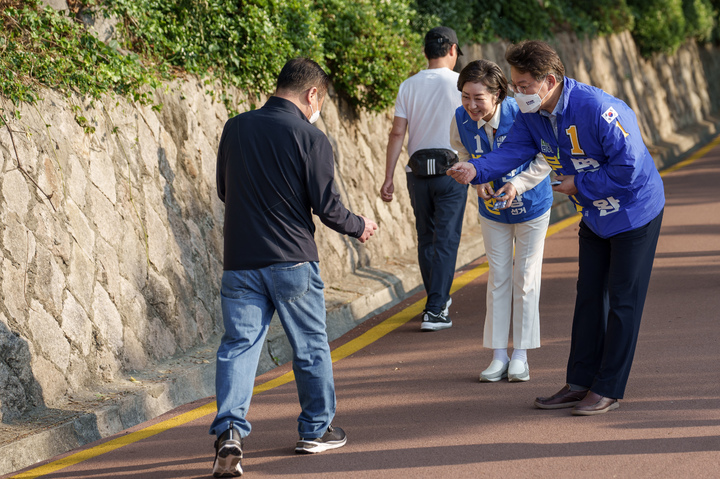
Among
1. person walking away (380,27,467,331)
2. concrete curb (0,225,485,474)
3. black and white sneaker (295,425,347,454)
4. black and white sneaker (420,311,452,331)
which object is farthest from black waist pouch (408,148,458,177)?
black and white sneaker (295,425,347,454)

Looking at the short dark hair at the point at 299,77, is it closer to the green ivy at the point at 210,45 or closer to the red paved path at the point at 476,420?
the red paved path at the point at 476,420

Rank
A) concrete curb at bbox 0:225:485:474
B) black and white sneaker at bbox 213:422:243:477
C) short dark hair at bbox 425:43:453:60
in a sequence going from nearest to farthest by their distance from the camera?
black and white sneaker at bbox 213:422:243:477 → concrete curb at bbox 0:225:485:474 → short dark hair at bbox 425:43:453:60

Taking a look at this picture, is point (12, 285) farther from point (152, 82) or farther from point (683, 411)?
point (683, 411)

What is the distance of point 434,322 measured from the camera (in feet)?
21.1

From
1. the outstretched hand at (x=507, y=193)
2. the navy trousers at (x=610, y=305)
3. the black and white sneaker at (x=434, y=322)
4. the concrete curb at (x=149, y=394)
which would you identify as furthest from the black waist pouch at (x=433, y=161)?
the navy trousers at (x=610, y=305)

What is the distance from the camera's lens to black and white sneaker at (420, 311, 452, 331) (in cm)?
640

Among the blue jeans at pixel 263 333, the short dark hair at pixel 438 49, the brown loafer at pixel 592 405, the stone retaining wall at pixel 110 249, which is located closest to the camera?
the blue jeans at pixel 263 333

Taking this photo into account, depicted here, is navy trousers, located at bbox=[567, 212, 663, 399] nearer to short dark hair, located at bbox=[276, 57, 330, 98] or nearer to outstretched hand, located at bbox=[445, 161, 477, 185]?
outstretched hand, located at bbox=[445, 161, 477, 185]

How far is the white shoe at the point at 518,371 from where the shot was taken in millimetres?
5051

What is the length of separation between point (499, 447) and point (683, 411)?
104 centimetres

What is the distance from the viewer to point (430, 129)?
21.2 ft

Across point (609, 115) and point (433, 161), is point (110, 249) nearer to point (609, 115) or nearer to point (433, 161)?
point (433, 161)

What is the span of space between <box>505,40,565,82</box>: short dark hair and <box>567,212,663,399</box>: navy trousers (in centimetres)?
87

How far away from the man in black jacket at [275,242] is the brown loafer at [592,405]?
1344 millimetres
